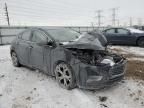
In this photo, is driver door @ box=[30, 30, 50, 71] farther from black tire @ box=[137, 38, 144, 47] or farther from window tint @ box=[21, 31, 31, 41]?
black tire @ box=[137, 38, 144, 47]

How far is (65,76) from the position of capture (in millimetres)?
4309

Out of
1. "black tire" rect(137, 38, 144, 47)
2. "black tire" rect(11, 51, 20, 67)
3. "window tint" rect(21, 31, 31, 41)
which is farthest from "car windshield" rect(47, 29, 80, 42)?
"black tire" rect(137, 38, 144, 47)

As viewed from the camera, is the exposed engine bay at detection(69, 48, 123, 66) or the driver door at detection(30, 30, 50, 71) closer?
the exposed engine bay at detection(69, 48, 123, 66)

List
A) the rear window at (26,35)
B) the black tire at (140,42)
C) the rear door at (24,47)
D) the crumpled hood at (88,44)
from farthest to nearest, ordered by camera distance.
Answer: the black tire at (140,42) < the rear window at (26,35) < the rear door at (24,47) < the crumpled hood at (88,44)

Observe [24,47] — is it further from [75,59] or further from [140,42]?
[140,42]

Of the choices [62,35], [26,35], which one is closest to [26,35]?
[26,35]

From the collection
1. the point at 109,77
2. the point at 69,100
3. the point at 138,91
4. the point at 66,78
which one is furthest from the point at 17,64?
the point at 138,91

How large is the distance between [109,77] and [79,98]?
792mm

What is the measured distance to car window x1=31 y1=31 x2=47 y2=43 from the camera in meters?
5.05

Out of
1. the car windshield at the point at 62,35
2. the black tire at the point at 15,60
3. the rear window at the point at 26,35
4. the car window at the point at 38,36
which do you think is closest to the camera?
the car windshield at the point at 62,35

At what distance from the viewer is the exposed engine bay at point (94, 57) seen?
3.93 metres

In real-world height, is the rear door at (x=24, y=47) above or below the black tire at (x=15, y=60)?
above

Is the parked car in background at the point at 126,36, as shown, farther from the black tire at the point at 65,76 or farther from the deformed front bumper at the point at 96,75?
the black tire at the point at 65,76

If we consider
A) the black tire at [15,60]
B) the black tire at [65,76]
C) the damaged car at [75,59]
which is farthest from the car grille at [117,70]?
the black tire at [15,60]
